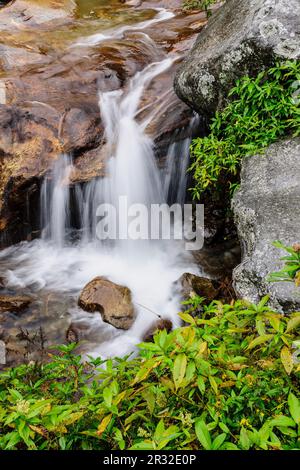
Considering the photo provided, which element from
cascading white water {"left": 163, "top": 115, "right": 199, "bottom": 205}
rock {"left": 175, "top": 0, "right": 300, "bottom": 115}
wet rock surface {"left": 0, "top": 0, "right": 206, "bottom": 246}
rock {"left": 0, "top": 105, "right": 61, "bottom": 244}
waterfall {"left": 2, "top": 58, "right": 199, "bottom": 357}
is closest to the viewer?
rock {"left": 175, "top": 0, "right": 300, "bottom": 115}

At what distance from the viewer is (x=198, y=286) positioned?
18.7 ft

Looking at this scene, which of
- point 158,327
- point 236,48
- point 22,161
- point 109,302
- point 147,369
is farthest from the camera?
point 22,161

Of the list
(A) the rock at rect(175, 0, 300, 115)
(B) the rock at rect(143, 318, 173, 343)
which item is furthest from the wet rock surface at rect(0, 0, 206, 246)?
(B) the rock at rect(143, 318, 173, 343)

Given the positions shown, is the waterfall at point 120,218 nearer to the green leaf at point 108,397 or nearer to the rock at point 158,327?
the rock at point 158,327

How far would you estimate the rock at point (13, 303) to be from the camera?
5.65 m

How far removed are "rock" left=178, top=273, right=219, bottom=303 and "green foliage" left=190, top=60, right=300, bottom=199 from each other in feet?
4.61

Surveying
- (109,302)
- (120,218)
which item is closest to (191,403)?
(109,302)

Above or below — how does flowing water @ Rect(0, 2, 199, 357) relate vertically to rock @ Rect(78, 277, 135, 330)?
above

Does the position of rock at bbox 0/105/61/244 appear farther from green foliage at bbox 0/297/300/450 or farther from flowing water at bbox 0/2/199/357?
green foliage at bbox 0/297/300/450

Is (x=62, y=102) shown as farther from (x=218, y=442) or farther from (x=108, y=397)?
(x=218, y=442)

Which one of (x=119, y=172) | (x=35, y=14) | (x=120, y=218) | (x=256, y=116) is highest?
(x=35, y=14)

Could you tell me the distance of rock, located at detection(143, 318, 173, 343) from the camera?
17.2 feet

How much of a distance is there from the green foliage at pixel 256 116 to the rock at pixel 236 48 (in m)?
0.21

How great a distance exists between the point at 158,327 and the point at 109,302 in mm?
758
